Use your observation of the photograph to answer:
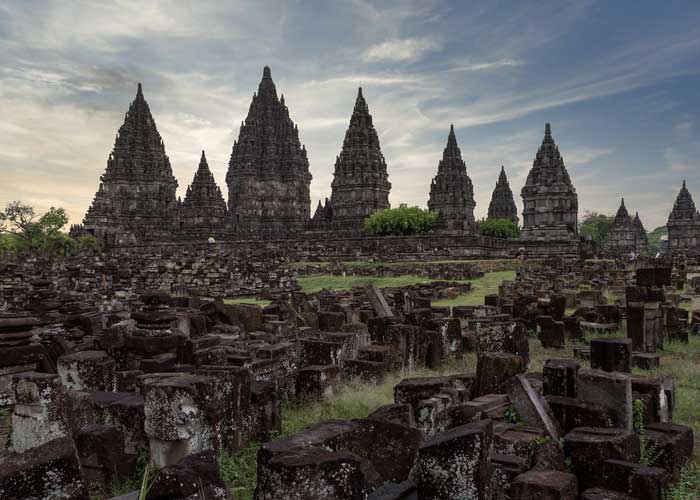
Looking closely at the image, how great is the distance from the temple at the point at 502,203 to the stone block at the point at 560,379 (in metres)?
76.0

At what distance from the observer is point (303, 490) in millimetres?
3227

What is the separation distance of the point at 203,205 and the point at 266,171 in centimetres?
1045

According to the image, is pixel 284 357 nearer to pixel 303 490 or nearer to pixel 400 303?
pixel 303 490

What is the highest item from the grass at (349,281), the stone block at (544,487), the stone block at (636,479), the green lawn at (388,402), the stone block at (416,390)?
the grass at (349,281)

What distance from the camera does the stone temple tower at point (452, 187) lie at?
67.3 metres

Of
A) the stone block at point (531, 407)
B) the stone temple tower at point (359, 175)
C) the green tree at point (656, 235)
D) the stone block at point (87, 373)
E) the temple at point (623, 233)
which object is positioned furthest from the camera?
the green tree at point (656, 235)

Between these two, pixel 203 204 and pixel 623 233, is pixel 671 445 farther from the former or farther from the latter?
pixel 623 233

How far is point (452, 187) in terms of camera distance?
67875mm

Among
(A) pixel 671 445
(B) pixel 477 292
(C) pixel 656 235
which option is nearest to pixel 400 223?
(B) pixel 477 292

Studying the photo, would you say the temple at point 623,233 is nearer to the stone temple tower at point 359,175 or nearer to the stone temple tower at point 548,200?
the stone temple tower at point 548,200

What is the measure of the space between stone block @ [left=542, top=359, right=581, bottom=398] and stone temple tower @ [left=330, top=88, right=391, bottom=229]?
51.5 metres

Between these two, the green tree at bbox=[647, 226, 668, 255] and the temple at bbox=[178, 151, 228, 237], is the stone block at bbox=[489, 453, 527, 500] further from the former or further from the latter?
the green tree at bbox=[647, 226, 668, 255]

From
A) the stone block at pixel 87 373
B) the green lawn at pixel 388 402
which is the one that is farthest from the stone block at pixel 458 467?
the stone block at pixel 87 373

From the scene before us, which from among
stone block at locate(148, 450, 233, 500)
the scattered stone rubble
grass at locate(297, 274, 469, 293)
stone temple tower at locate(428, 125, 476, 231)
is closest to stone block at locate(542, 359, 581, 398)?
the scattered stone rubble
